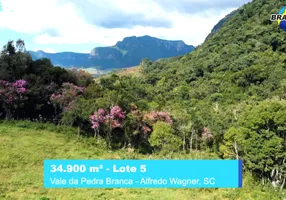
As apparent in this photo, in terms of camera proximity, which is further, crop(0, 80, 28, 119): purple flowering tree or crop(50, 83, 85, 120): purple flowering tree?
crop(50, 83, 85, 120): purple flowering tree

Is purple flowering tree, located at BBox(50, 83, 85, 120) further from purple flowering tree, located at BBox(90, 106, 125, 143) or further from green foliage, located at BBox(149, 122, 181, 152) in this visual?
green foliage, located at BBox(149, 122, 181, 152)

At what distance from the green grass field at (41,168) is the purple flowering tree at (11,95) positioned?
2.22 m

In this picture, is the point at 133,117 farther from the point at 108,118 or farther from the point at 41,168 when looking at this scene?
the point at 41,168

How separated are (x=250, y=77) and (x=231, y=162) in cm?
4861

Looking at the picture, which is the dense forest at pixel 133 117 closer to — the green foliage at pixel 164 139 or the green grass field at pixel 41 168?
the green foliage at pixel 164 139

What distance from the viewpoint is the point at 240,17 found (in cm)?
10806

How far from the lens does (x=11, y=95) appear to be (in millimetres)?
28797

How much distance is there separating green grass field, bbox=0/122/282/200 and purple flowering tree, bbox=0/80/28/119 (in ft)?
7.28

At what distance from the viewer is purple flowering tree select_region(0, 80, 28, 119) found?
2866cm

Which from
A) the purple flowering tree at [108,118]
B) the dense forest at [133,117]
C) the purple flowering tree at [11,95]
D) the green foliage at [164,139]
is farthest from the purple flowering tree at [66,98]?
the green foliage at [164,139]

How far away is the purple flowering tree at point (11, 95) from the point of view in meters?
28.7

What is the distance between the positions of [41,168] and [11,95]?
37.0ft

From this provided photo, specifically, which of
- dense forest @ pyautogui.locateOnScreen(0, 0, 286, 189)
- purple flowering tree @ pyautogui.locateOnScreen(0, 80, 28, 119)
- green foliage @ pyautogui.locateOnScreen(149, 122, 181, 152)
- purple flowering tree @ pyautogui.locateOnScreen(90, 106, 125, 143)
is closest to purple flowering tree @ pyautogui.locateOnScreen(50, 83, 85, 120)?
dense forest @ pyautogui.locateOnScreen(0, 0, 286, 189)

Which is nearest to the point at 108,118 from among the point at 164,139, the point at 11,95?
the point at 164,139
